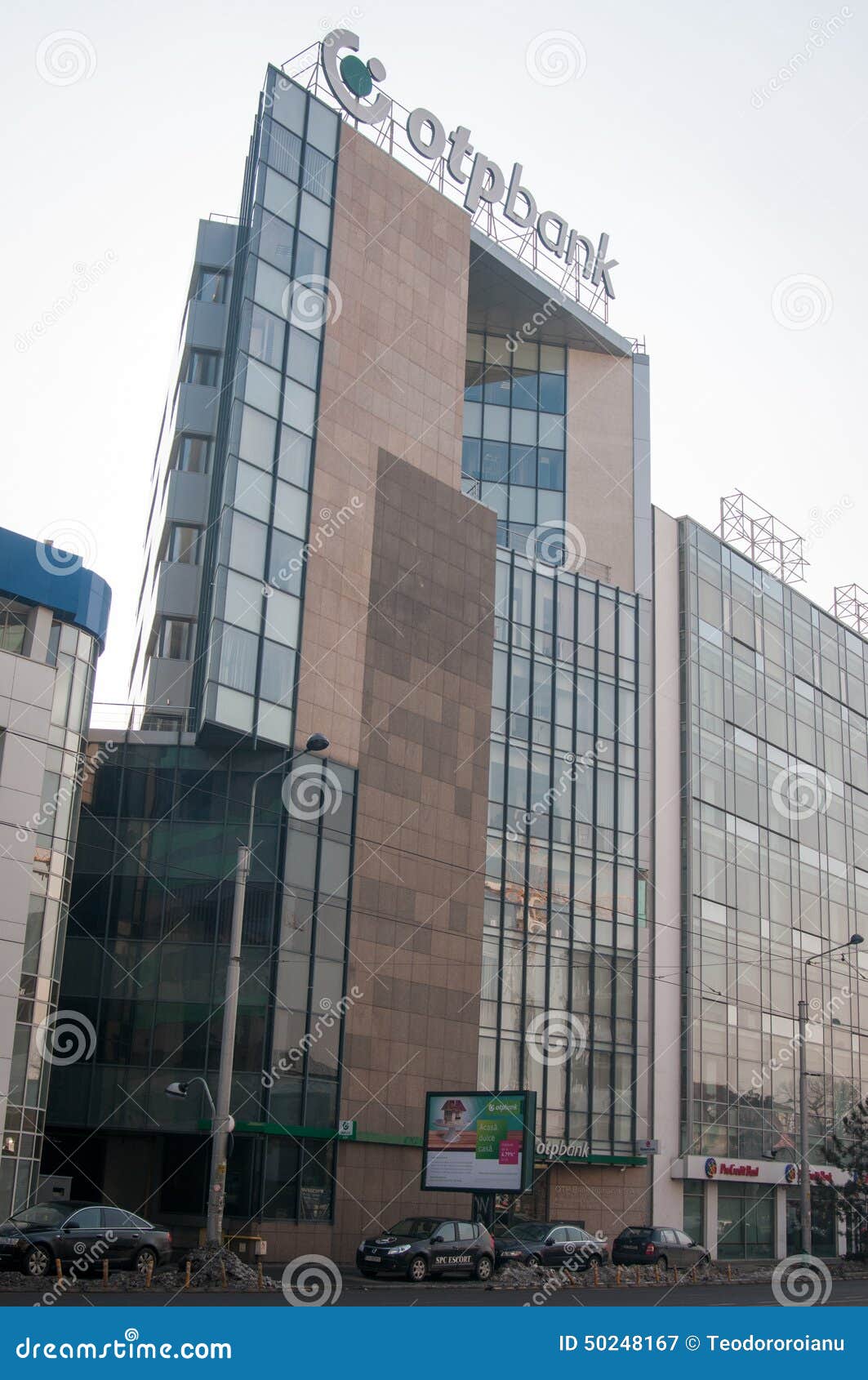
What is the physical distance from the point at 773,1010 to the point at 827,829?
11.6 meters

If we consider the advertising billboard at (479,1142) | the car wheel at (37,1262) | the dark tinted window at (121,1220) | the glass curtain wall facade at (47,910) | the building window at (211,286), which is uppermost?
the building window at (211,286)

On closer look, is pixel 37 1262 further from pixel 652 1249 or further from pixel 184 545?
pixel 184 545

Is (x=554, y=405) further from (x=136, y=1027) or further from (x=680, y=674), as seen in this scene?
(x=136, y=1027)

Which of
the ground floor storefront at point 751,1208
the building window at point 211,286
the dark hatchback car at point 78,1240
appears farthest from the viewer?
the ground floor storefront at point 751,1208

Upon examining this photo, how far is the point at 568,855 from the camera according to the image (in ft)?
174

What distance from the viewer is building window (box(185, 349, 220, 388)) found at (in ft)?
165

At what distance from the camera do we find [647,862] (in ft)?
185

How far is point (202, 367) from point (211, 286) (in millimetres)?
3392

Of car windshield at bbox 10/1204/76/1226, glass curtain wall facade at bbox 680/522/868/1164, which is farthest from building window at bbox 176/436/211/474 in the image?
car windshield at bbox 10/1204/76/1226

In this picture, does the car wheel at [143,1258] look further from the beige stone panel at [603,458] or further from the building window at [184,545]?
the beige stone panel at [603,458]

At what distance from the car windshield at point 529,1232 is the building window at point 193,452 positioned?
2711 centimetres

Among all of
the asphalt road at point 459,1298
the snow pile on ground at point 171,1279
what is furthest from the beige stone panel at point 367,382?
the asphalt road at point 459,1298

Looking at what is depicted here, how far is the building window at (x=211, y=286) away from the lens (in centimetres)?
5125

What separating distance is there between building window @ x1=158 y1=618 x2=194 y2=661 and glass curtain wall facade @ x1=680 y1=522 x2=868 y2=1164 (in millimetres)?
23071
